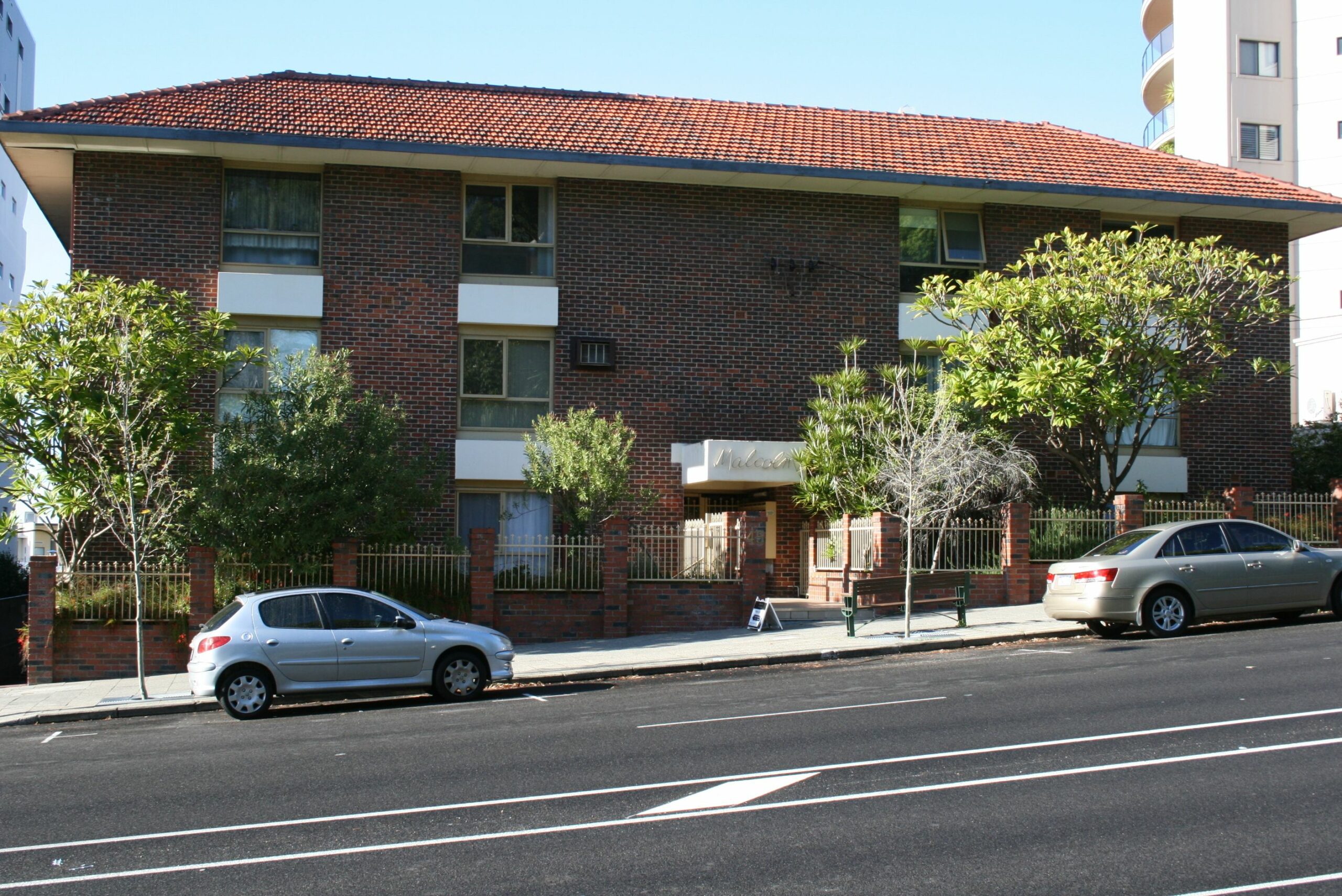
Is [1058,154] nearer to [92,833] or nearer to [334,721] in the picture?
[334,721]

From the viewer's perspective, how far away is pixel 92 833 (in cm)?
856

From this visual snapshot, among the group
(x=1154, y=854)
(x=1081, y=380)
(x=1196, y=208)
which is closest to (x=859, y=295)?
(x=1081, y=380)

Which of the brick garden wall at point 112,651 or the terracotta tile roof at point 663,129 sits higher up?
the terracotta tile roof at point 663,129

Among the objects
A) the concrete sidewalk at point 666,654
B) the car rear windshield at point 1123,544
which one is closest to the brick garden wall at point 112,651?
the concrete sidewalk at point 666,654

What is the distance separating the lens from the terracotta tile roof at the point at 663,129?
901 inches

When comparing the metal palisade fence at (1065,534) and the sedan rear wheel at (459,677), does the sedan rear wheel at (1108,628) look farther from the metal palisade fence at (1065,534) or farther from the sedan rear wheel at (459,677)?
the sedan rear wheel at (459,677)

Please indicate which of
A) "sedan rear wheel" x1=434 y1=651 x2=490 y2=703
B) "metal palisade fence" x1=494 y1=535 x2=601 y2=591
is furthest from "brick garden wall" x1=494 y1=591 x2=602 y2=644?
"sedan rear wheel" x1=434 y1=651 x2=490 y2=703

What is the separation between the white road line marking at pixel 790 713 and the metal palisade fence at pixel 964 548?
31.0 ft

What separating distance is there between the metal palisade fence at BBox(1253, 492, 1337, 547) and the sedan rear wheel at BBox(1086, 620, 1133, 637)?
21.8 ft

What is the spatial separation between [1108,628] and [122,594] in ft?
45.1

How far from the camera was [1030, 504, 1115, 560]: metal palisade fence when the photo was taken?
22.3 metres

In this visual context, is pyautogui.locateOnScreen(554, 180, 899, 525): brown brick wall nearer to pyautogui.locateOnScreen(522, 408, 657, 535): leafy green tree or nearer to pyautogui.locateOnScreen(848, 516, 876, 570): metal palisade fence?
pyautogui.locateOnScreen(522, 408, 657, 535): leafy green tree

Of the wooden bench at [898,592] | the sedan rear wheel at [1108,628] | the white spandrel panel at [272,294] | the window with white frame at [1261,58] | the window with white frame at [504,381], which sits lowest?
the sedan rear wheel at [1108,628]

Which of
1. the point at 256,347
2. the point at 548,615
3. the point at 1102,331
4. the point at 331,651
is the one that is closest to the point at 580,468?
the point at 548,615
